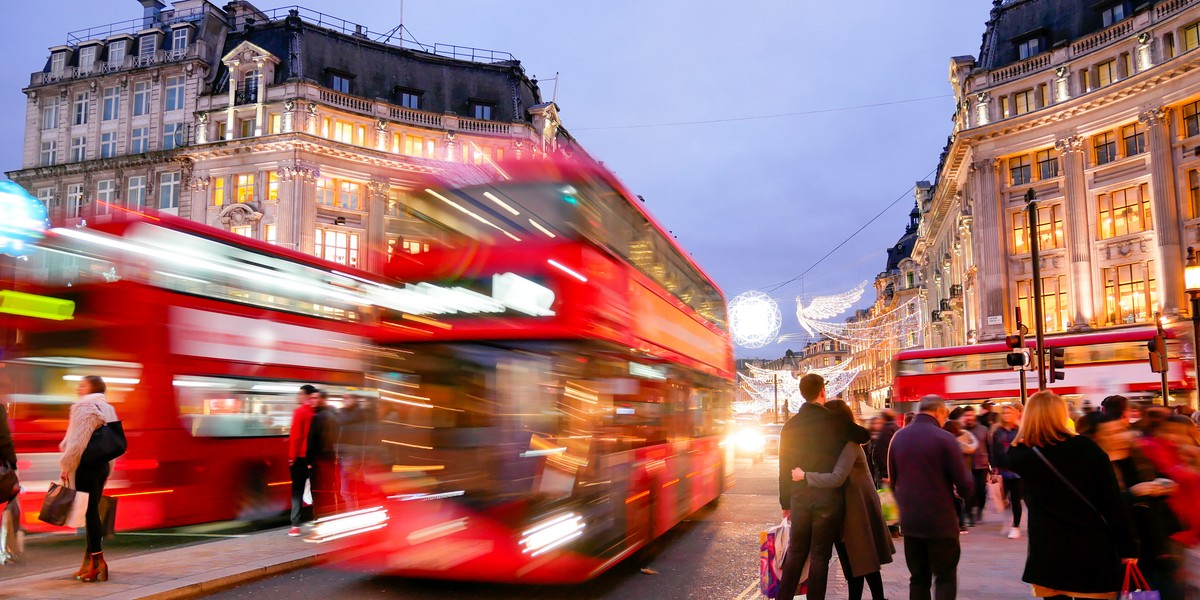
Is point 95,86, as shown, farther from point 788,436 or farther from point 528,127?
point 788,436

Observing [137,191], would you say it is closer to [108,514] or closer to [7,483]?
[108,514]

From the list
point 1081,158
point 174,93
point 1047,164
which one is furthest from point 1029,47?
point 174,93

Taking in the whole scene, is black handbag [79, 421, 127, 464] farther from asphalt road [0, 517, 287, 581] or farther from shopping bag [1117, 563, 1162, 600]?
shopping bag [1117, 563, 1162, 600]

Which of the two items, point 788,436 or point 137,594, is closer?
point 788,436

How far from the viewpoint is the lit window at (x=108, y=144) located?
42500 mm

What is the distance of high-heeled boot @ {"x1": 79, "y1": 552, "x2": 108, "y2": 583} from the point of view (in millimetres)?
7430

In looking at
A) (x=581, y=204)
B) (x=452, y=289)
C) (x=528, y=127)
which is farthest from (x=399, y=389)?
(x=528, y=127)

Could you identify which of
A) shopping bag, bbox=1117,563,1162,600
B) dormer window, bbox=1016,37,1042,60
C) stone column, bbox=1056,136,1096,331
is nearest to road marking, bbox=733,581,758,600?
shopping bag, bbox=1117,563,1162,600

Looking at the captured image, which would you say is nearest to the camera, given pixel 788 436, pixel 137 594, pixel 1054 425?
pixel 1054 425

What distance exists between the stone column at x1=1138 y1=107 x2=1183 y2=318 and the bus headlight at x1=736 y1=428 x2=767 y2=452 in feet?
56.2

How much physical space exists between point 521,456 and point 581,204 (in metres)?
2.29

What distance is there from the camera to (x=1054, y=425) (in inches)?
184

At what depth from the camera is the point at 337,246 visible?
132 feet

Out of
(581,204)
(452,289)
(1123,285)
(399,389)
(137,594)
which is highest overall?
(1123,285)
